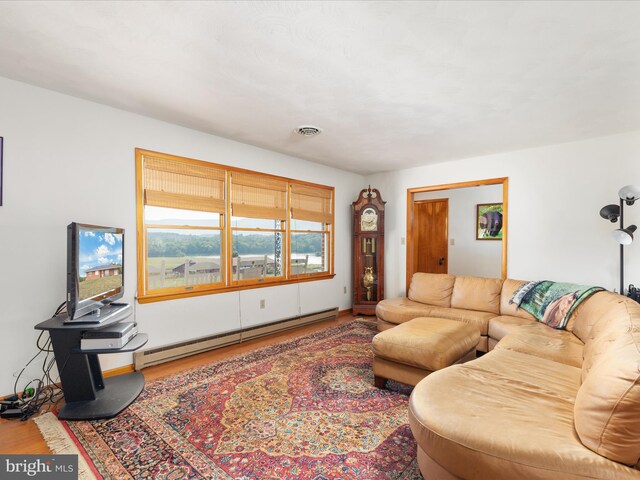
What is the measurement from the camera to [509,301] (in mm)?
3682

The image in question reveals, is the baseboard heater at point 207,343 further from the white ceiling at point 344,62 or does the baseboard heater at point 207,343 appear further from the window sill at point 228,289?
the white ceiling at point 344,62

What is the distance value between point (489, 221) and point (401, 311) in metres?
3.18

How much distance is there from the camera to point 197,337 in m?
3.49

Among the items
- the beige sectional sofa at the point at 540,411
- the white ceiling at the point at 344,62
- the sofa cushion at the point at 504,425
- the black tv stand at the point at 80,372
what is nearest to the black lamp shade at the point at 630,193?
the white ceiling at the point at 344,62

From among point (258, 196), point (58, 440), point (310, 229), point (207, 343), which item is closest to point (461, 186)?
point (310, 229)

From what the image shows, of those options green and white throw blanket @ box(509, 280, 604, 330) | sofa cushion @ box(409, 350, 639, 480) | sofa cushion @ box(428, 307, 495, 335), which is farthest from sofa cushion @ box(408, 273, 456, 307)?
Result: sofa cushion @ box(409, 350, 639, 480)

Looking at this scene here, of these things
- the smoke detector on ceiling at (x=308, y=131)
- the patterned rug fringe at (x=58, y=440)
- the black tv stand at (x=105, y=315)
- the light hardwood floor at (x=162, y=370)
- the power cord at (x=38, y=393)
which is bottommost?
the light hardwood floor at (x=162, y=370)

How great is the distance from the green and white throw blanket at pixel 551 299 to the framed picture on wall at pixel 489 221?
97.9 inches

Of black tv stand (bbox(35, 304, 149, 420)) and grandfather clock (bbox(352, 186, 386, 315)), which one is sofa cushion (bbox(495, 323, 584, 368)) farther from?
black tv stand (bbox(35, 304, 149, 420))

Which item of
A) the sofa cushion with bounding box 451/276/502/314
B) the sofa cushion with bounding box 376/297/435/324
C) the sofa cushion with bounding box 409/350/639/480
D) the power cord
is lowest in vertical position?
the power cord

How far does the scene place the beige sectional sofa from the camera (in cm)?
117

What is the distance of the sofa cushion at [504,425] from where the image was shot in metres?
1.19

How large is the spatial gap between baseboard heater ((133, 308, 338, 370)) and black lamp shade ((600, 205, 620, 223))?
3698 mm

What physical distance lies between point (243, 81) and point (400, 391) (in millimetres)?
2741
